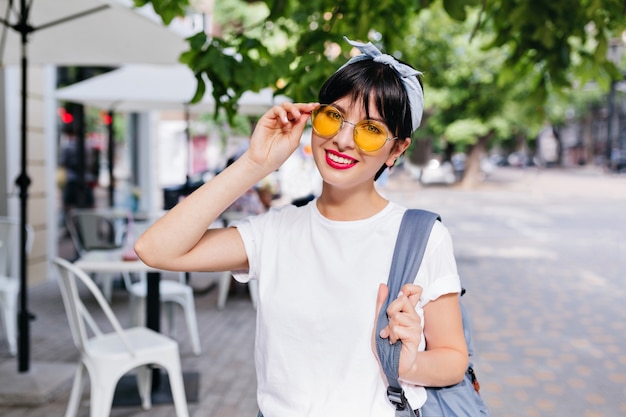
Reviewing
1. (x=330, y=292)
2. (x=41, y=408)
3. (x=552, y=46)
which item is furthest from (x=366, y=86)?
(x=41, y=408)

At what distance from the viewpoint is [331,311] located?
5.03ft

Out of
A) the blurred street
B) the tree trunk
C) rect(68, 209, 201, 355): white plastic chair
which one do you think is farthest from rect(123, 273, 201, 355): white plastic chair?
the tree trunk

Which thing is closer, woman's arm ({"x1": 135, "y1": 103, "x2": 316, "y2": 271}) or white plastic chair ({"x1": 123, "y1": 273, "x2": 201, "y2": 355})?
woman's arm ({"x1": 135, "y1": 103, "x2": 316, "y2": 271})

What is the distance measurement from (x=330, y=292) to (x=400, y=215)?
240 mm

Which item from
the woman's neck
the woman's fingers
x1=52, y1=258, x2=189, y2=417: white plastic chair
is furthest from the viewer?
x1=52, y1=258, x2=189, y2=417: white plastic chair

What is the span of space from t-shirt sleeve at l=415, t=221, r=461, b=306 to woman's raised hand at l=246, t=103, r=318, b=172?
1.26ft

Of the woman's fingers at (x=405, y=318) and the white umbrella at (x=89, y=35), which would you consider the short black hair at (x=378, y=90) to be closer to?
the woman's fingers at (x=405, y=318)

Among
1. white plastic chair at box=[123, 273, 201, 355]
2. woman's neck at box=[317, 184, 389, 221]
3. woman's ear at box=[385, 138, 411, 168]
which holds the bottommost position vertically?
white plastic chair at box=[123, 273, 201, 355]

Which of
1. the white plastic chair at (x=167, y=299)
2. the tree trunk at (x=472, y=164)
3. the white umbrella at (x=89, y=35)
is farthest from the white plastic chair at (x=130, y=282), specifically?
the tree trunk at (x=472, y=164)

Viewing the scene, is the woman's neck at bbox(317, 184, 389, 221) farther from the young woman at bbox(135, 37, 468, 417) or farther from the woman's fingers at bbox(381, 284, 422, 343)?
the woman's fingers at bbox(381, 284, 422, 343)

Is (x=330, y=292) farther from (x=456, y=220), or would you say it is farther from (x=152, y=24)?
(x=456, y=220)

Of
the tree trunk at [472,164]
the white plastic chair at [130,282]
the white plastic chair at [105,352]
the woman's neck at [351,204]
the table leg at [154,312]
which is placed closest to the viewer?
the woman's neck at [351,204]

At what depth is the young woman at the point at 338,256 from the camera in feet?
4.96

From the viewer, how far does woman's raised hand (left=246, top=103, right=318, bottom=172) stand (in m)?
1.57
